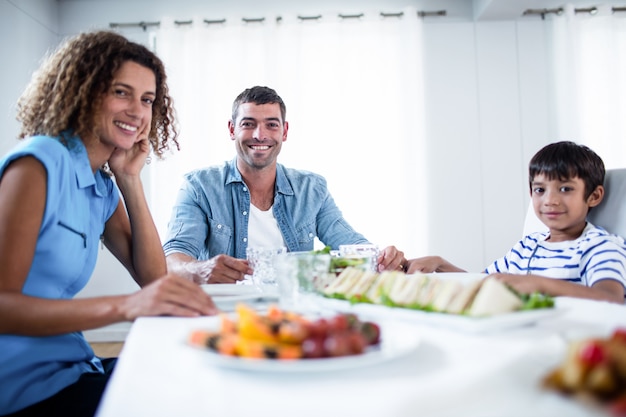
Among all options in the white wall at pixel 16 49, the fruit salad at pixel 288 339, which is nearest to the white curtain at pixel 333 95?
the white wall at pixel 16 49

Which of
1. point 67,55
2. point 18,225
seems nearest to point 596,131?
point 67,55

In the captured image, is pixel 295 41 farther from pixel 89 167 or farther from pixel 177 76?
pixel 89 167

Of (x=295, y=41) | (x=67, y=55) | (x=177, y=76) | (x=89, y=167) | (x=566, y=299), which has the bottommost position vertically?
(x=566, y=299)

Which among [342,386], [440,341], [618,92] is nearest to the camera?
[342,386]

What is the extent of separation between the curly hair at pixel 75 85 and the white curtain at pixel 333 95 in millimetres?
2625

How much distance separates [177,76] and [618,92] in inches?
140

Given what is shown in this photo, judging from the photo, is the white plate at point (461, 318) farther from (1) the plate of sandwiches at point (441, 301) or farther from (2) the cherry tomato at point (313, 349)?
(2) the cherry tomato at point (313, 349)

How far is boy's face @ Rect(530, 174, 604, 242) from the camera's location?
1.63 meters

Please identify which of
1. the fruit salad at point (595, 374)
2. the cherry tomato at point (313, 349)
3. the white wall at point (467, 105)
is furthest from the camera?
the white wall at point (467, 105)

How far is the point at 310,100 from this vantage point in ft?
13.5

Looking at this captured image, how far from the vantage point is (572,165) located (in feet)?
5.39

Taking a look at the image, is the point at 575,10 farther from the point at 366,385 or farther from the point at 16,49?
the point at 366,385

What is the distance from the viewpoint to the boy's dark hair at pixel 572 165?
5.37 feet

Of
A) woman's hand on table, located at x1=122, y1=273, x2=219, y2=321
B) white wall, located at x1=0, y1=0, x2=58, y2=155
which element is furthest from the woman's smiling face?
white wall, located at x1=0, y1=0, x2=58, y2=155
